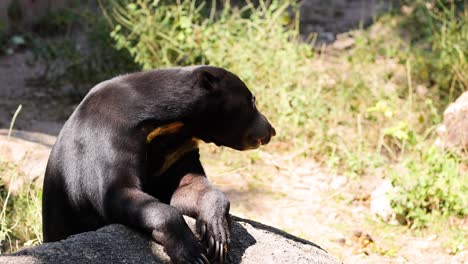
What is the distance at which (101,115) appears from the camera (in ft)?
14.8

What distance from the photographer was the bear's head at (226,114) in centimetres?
468

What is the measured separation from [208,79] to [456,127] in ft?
11.6

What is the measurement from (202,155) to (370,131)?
5.37 feet

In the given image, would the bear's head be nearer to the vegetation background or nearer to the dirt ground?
the vegetation background

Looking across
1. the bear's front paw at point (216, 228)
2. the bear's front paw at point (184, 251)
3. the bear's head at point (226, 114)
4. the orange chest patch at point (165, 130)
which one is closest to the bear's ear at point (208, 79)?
the bear's head at point (226, 114)

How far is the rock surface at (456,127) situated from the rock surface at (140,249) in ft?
10.4

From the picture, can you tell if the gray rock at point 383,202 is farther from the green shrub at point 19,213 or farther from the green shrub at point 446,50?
the green shrub at point 19,213

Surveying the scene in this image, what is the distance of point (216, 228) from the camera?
13.7 feet

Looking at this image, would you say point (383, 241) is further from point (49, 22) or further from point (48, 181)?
point (49, 22)

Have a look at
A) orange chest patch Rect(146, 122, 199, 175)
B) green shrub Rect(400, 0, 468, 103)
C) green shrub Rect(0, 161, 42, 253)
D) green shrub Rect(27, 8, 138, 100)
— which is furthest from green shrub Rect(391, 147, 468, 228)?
green shrub Rect(27, 8, 138, 100)

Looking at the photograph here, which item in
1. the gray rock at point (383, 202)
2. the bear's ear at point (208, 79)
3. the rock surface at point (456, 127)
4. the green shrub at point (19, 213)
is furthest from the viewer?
the rock surface at point (456, 127)

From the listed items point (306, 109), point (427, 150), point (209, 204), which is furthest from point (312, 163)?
point (209, 204)

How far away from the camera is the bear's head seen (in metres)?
4.68

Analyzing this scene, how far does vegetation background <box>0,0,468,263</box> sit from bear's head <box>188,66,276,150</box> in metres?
1.47
